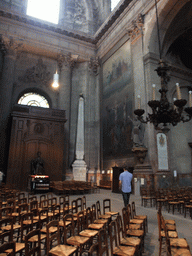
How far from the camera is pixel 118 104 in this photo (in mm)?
16625

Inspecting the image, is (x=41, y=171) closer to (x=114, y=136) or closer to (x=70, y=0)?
(x=114, y=136)

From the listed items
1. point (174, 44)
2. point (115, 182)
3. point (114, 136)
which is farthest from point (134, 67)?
point (115, 182)

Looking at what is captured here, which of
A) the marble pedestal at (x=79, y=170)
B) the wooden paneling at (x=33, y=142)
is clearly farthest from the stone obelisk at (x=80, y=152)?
the wooden paneling at (x=33, y=142)

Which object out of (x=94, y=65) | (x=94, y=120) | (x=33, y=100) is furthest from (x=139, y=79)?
(x=33, y=100)

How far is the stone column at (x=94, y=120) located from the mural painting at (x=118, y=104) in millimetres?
1268

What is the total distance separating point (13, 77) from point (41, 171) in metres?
8.91

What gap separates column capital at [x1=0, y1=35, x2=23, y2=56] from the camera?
17.6m

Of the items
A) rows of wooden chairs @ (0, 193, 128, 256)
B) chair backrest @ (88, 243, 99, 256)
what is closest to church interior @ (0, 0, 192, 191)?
rows of wooden chairs @ (0, 193, 128, 256)

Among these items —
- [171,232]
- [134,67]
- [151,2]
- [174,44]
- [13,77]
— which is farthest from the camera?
[13,77]

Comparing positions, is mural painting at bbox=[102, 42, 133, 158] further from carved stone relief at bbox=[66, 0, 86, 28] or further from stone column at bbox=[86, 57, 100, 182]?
carved stone relief at bbox=[66, 0, 86, 28]

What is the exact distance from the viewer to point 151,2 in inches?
551

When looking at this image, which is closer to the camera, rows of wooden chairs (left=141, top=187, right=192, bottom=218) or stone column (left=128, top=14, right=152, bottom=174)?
rows of wooden chairs (left=141, top=187, right=192, bottom=218)

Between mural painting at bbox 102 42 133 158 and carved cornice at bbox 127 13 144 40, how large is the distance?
1032 millimetres

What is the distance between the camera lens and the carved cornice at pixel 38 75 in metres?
19.3
